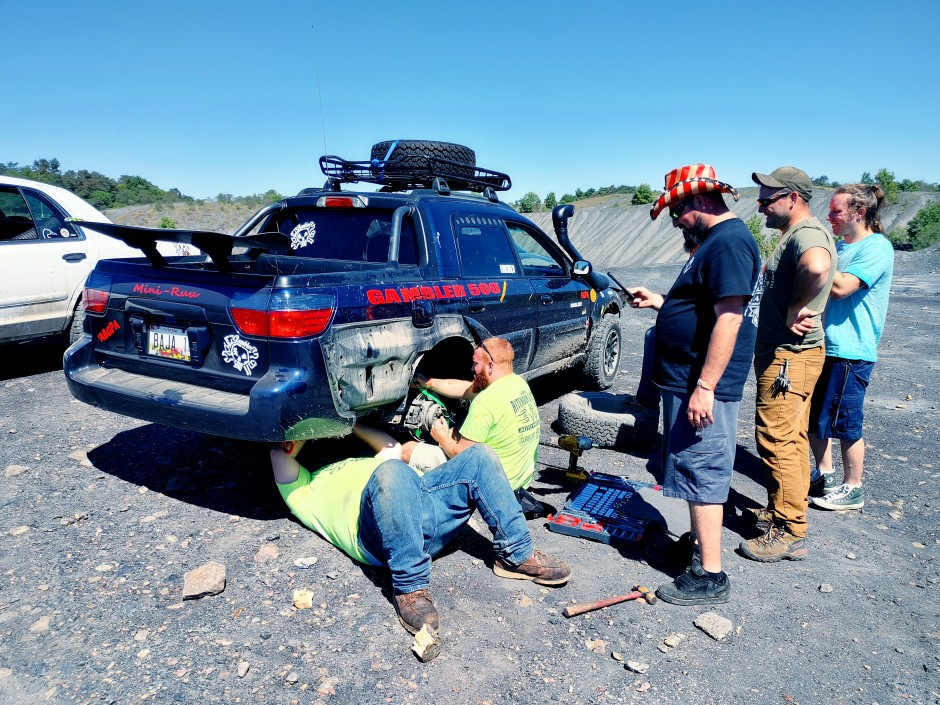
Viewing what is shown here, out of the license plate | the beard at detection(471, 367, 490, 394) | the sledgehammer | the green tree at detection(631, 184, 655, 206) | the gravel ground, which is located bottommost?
the gravel ground

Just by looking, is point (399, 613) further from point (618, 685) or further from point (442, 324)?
point (442, 324)

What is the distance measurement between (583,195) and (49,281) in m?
74.2

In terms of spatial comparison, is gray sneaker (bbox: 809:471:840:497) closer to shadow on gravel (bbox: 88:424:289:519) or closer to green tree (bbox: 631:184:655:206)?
shadow on gravel (bbox: 88:424:289:519)

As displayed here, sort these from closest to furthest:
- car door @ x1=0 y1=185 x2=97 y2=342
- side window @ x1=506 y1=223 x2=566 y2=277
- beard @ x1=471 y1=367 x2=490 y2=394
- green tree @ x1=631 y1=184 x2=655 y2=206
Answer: beard @ x1=471 y1=367 x2=490 y2=394 → side window @ x1=506 y1=223 x2=566 y2=277 → car door @ x1=0 y1=185 x2=97 y2=342 → green tree @ x1=631 y1=184 x2=655 y2=206

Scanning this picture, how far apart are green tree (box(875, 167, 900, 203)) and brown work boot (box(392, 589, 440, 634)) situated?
48730 mm

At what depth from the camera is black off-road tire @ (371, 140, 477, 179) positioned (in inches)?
208

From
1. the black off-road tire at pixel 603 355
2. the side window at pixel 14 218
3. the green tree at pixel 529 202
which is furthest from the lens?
the green tree at pixel 529 202

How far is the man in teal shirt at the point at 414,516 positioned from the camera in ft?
8.78

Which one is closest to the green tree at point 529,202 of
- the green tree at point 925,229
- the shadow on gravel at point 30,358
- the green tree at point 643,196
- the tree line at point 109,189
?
the green tree at point 643,196

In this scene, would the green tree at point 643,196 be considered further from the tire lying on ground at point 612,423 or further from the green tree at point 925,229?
the tire lying on ground at point 612,423

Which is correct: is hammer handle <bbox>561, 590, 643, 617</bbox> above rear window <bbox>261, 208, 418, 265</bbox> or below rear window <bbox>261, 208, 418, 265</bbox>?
below

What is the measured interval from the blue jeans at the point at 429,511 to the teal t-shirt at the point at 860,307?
95.5 inches

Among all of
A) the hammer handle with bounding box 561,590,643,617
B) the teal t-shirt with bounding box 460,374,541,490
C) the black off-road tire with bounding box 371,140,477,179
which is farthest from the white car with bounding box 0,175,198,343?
the hammer handle with bounding box 561,590,643,617

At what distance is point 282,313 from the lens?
2891mm
